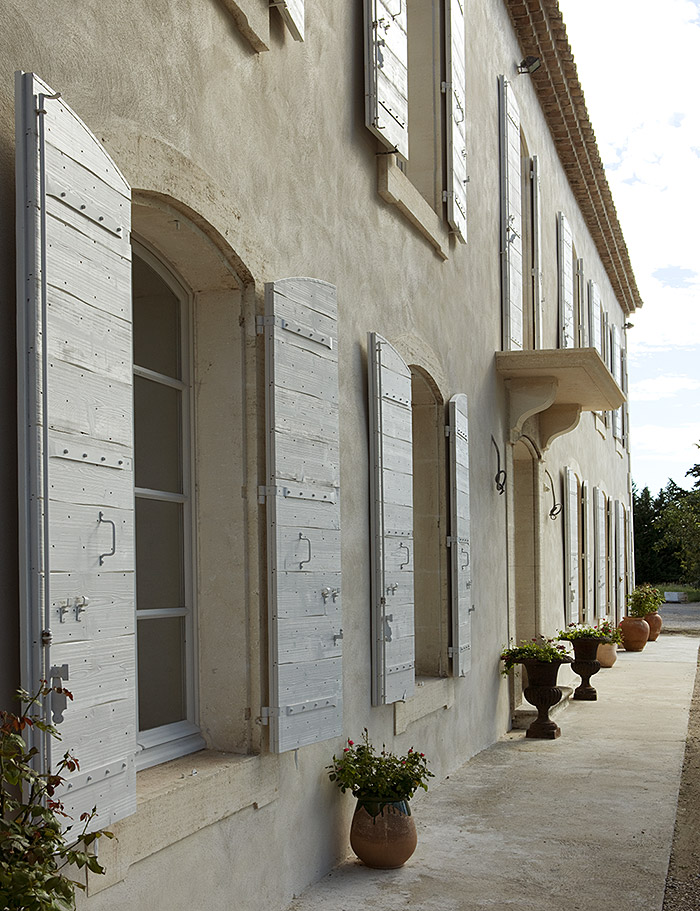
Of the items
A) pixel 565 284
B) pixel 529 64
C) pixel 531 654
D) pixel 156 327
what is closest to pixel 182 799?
pixel 156 327

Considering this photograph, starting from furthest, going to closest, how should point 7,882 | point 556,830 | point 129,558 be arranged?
1. point 556,830
2. point 129,558
3. point 7,882

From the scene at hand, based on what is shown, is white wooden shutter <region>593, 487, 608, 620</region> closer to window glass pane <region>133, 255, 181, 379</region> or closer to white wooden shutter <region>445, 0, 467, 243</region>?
white wooden shutter <region>445, 0, 467, 243</region>

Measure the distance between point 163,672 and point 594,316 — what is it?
44.5ft

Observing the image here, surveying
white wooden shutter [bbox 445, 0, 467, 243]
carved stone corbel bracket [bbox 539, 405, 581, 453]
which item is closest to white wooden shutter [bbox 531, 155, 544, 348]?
carved stone corbel bracket [bbox 539, 405, 581, 453]

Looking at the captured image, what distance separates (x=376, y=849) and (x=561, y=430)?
653cm

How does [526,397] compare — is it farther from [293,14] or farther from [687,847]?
[293,14]

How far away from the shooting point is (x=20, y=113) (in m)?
2.72

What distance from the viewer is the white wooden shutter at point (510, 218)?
926cm

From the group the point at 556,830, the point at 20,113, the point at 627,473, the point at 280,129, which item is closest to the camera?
the point at 20,113

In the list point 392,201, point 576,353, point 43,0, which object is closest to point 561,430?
A: point 576,353

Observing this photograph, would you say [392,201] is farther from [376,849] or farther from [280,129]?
[376,849]

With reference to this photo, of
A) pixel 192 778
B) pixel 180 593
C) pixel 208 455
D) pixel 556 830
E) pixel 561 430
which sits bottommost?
pixel 556 830

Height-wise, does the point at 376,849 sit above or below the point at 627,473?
below

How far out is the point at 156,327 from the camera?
14.1ft
